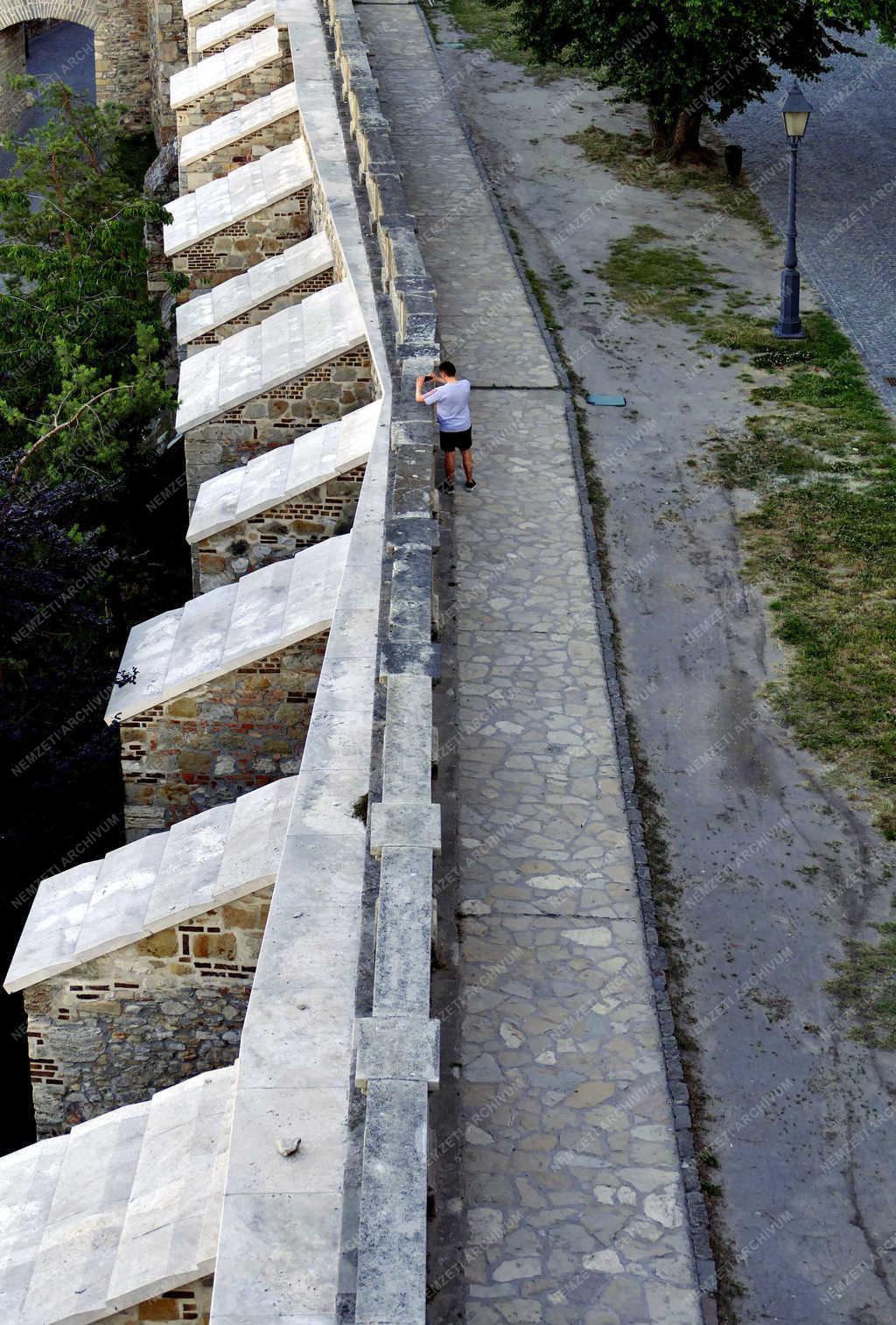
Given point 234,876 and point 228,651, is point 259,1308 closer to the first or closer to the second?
point 234,876

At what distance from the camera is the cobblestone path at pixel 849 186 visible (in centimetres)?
1861

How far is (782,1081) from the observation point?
8.61 m

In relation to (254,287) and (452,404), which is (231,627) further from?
(254,287)

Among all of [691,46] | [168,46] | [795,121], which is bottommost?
[168,46]

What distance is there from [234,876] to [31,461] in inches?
352

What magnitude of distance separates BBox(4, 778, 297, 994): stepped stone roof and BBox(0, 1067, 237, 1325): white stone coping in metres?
1.15

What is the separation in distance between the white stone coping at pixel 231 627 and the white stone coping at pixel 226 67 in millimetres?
11644

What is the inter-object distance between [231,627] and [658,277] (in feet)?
29.0

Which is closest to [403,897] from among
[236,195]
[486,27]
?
[236,195]

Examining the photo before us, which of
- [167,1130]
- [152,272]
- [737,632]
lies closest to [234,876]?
[167,1130]

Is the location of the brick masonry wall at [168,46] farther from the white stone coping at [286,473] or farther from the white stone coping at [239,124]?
the white stone coping at [286,473]

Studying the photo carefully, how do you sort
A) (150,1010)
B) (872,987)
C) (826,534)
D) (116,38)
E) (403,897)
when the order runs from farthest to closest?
(116,38)
(826,534)
(150,1010)
(872,987)
(403,897)

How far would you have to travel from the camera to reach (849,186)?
22000 mm

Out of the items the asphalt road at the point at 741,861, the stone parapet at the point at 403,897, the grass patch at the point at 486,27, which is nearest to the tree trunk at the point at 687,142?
the asphalt road at the point at 741,861
